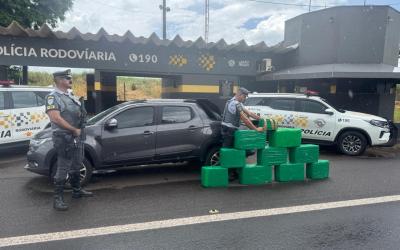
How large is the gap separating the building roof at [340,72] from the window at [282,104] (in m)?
2.66

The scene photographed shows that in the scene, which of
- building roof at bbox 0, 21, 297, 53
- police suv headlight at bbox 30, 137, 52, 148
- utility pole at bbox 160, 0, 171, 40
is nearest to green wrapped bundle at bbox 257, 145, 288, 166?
police suv headlight at bbox 30, 137, 52, 148

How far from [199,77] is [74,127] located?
9.78 m

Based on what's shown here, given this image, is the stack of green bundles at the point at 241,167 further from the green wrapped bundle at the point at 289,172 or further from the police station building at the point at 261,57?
the police station building at the point at 261,57

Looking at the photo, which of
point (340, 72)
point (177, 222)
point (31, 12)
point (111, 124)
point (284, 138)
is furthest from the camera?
point (31, 12)

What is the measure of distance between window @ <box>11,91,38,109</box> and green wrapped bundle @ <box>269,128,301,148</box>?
20.3ft

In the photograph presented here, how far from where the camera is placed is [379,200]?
5.66 meters

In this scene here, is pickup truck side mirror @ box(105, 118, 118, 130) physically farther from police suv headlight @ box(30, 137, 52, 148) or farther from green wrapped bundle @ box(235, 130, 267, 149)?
green wrapped bundle @ box(235, 130, 267, 149)

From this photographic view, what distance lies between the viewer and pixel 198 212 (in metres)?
5.04

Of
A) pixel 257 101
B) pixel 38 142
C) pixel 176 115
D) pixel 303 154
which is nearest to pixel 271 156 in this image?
pixel 303 154

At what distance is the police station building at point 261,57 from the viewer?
12.6 m

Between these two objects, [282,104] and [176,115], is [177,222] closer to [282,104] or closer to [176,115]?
[176,115]

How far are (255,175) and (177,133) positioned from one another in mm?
1662

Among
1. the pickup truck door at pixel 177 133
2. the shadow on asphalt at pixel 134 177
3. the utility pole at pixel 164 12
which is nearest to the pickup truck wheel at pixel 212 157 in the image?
the pickup truck door at pixel 177 133

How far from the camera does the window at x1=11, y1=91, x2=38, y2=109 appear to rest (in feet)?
28.9
